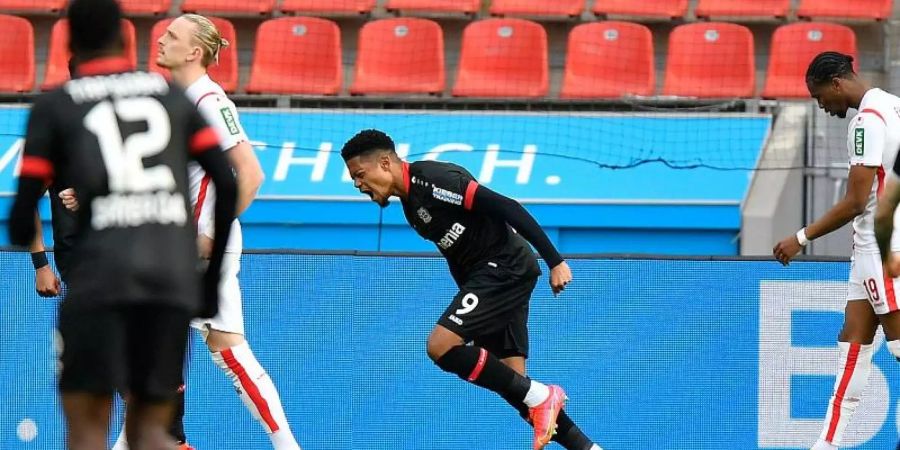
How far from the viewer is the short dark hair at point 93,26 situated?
3953 millimetres

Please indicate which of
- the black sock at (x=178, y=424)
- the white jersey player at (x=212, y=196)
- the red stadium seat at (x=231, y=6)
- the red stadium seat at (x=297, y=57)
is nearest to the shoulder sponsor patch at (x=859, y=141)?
the white jersey player at (x=212, y=196)

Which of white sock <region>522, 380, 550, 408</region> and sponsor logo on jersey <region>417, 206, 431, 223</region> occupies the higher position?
sponsor logo on jersey <region>417, 206, 431, 223</region>

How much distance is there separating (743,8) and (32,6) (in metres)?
6.46

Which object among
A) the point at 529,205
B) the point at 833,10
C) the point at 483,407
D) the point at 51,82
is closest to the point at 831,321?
the point at 483,407

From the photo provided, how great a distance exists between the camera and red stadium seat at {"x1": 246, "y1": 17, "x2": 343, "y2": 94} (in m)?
12.5

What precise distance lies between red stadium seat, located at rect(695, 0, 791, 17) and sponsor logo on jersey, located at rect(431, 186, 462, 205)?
7429mm

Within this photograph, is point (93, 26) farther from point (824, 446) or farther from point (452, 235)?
point (824, 446)

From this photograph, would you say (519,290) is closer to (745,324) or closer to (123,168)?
(745,324)

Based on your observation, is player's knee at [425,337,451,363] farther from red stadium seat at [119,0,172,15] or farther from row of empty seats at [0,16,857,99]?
red stadium seat at [119,0,172,15]

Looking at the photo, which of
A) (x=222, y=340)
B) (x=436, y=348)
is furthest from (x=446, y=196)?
(x=222, y=340)

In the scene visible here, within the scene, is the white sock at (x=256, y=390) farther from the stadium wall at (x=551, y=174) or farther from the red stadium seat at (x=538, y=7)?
the red stadium seat at (x=538, y=7)

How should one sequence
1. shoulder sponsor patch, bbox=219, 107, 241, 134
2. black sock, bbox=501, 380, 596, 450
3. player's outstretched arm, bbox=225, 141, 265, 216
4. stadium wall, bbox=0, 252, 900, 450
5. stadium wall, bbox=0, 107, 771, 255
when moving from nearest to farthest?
player's outstretched arm, bbox=225, 141, 265, 216 → shoulder sponsor patch, bbox=219, 107, 241, 134 → black sock, bbox=501, 380, 596, 450 → stadium wall, bbox=0, 252, 900, 450 → stadium wall, bbox=0, 107, 771, 255

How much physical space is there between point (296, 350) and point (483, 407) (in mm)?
1022

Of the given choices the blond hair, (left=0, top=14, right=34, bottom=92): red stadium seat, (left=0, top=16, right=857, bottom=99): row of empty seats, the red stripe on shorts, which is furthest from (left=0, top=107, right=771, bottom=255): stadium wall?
the blond hair
